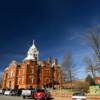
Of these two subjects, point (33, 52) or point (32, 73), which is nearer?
point (32, 73)

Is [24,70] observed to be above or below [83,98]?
above

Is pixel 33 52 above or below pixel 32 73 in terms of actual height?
above

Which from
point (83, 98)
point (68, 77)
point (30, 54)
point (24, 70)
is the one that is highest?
point (30, 54)

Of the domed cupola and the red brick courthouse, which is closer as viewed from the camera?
the red brick courthouse

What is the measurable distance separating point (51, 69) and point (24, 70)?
38.5 ft

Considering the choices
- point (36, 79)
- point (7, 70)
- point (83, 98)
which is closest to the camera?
point (83, 98)

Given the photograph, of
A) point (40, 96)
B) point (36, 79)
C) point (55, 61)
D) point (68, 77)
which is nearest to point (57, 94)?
point (40, 96)

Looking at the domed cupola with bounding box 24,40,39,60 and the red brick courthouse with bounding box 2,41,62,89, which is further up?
the domed cupola with bounding box 24,40,39,60

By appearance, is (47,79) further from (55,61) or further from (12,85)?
(12,85)

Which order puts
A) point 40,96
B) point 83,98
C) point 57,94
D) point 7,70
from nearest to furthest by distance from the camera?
point 83,98, point 40,96, point 57,94, point 7,70

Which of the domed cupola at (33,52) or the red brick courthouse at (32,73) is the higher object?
the domed cupola at (33,52)

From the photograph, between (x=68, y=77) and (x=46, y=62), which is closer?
(x=68, y=77)

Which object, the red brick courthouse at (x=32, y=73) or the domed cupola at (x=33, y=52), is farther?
the domed cupola at (x=33, y=52)

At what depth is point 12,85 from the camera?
83.0m
